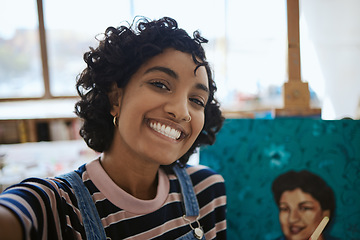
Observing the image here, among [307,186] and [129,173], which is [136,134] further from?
[307,186]

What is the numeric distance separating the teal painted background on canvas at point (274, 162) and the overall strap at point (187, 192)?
0.82 ft

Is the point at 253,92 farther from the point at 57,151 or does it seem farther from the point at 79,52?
the point at 57,151

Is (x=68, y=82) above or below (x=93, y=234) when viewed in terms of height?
above

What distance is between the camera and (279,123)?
1.22 meters

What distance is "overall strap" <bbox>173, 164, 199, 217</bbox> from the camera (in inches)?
37.6

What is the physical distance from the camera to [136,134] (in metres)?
0.79

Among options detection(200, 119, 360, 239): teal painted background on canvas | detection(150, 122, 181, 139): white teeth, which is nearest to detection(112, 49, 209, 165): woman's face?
detection(150, 122, 181, 139): white teeth

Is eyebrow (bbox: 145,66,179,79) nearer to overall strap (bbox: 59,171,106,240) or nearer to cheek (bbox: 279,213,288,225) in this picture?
overall strap (bbox: 59,171,106,240)

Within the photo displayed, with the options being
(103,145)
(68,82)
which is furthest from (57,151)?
(103,145)

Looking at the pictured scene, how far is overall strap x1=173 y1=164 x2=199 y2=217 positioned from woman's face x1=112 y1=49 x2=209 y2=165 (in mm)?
201

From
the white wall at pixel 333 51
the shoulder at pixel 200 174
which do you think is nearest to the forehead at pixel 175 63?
the shoulder at pixel 200 174

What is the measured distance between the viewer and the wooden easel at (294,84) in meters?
1.24

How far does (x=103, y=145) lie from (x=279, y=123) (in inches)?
29.2

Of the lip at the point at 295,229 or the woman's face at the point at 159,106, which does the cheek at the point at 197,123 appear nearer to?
the woman's face at the point at 159,106
